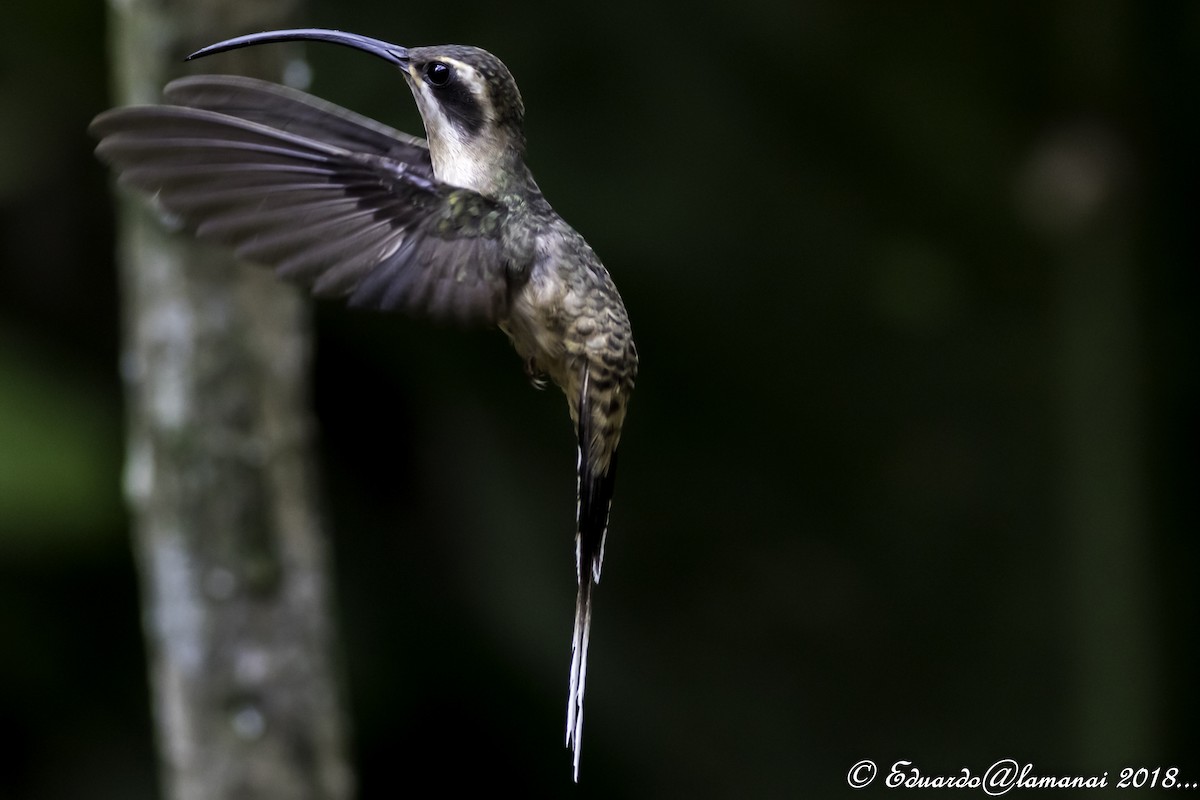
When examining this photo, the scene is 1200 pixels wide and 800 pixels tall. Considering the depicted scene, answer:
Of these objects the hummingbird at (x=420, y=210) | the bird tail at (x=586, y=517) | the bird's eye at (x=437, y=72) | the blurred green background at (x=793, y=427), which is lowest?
the blurred green background at (x=793, y=427)

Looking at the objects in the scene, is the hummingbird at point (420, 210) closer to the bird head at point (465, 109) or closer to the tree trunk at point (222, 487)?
the bird head at point (465, 109)

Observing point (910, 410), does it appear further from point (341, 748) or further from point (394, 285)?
point (394, 285)

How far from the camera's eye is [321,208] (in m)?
1.08

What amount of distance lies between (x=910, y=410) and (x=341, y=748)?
1.75 meters

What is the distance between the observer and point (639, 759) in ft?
10.8

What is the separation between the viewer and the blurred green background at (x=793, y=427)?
3.13 meters

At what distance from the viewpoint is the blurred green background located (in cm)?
313

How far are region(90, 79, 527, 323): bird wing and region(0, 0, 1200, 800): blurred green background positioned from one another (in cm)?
195

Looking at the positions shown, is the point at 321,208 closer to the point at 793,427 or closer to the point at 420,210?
the point at 420,210

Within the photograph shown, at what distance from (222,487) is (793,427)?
168 cm

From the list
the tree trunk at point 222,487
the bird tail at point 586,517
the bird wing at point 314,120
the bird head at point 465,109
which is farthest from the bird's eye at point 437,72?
the tree trunk at point 222,487

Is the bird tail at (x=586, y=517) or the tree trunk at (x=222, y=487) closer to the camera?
the bird tail at (x=586, y=517)

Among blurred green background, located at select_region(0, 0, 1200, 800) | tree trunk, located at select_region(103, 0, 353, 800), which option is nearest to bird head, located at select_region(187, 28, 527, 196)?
tree trunk, located at select_region(103, 0, 353, 800)

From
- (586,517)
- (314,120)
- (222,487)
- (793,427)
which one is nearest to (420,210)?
(314,120)
